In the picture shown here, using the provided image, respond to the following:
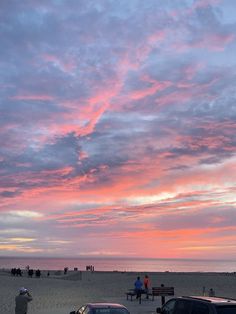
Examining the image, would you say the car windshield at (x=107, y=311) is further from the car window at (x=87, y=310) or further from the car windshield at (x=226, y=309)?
the car windshield at (x=226, y=309)

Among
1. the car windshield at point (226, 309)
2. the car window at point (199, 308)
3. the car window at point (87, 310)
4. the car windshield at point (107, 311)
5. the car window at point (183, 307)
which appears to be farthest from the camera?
the car window at point (87, 310)

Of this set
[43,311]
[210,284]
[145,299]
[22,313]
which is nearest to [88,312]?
[22,313]

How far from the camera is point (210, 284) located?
4781cm

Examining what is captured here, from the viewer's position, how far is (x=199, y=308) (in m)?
12.8

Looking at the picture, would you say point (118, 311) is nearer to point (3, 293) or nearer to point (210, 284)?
point (3, 293)

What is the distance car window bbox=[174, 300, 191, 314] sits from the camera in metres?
13.5

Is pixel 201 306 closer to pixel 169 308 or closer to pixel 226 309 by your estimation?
pixel 226 309

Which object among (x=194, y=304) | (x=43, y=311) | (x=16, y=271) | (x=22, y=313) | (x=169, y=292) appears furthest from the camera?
(x=16, y=271)

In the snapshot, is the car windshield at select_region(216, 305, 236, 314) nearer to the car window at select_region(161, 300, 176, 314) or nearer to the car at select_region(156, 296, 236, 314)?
the car at select_region(156, 296, 236, 314)

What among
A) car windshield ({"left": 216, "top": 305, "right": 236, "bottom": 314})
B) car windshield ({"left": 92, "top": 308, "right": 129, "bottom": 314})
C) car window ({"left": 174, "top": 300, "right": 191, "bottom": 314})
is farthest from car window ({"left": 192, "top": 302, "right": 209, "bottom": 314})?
car windshield ({"left": 92, "top": 308, "right": 129, "bottom": 314})

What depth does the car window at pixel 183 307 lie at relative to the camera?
44.2ft

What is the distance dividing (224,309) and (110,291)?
90.5 ft

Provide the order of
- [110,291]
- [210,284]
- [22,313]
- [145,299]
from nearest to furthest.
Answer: [22,313]
[145,299]
[110,291]
[210,284]

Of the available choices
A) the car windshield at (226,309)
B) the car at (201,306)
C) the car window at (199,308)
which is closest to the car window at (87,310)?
the car at (201,306)
